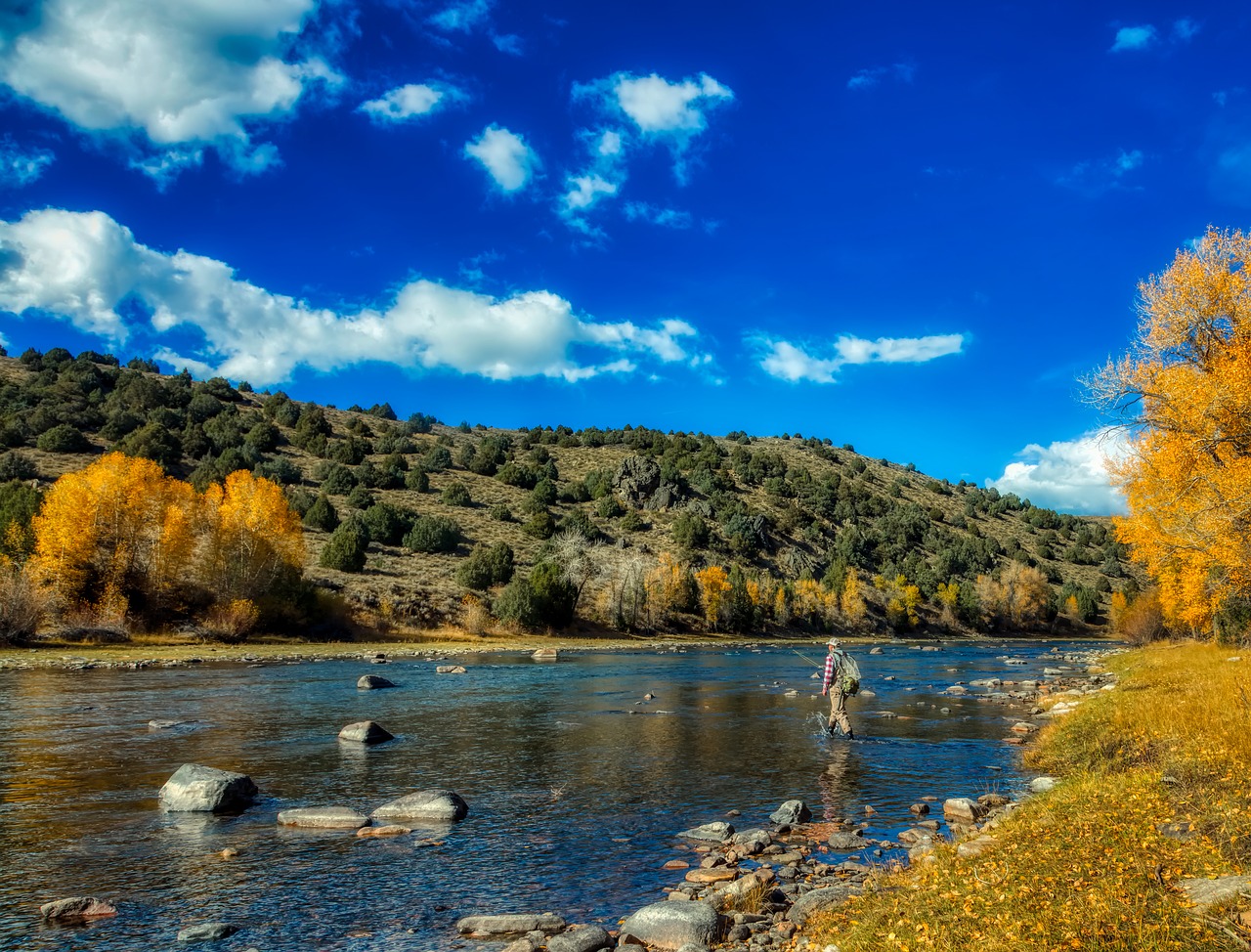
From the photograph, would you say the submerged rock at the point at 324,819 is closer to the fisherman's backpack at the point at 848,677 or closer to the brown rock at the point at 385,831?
the brown rock at the point at 385,831

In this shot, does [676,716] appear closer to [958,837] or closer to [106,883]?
[958,837]

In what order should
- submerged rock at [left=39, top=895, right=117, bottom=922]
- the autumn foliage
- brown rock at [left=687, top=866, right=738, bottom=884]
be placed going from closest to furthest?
submerged rock at [left=39, top=895, right=117, bottom=922] < brown rock at [left=687, top=866, right=738, bottom=884] < the autumn foliage

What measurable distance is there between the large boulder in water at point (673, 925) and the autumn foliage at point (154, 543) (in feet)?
169

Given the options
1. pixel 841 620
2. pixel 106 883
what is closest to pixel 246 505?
pixel 106 883

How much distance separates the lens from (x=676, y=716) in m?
26.6

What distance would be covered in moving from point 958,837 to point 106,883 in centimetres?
1188

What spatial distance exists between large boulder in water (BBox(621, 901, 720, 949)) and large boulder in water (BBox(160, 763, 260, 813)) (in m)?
8.94

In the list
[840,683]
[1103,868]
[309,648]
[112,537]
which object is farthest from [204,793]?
[112,537]

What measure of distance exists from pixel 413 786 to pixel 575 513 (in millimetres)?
91093

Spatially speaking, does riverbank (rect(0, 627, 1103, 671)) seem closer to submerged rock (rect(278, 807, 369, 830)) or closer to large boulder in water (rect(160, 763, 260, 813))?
large boulder in water (rect(160, 763, 260, 813))

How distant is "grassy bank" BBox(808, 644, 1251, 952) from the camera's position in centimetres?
640

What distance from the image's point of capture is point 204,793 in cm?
1407

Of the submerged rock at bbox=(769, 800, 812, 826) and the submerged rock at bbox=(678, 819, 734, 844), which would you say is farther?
the submerged rock at bbox=(769, 800, 812, 826)

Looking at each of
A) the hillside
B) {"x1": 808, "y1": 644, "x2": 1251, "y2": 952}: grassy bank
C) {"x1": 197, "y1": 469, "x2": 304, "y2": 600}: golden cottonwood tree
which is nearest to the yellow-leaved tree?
{"x1": 197, "y1": 469, "x2": 304, "y2": 600}: golden cottonwood tree
